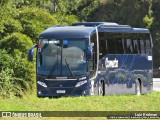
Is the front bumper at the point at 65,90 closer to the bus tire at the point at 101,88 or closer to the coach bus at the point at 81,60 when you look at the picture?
the coach bus at the point at 81,60

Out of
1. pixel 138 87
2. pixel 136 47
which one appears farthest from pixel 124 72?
pixel 138 87

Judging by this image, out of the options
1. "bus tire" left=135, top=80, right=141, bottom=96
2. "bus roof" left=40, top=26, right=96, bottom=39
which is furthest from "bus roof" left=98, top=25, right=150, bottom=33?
"bus tire" left=135, top=80, right=141, bottom=96

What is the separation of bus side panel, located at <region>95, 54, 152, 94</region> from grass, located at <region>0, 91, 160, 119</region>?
437 centimetres

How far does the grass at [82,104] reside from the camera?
14.4 meters

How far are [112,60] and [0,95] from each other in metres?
5.49

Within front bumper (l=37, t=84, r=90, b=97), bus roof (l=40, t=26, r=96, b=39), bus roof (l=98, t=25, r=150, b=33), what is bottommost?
front bumper (l=37, t=84, r=90, b=97)

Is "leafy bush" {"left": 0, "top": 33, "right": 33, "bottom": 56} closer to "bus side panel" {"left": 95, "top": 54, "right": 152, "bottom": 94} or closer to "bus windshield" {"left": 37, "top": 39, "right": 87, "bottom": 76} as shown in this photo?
"bus windshield" {"left": 37, "top": 39, "right": 87, "bottom": 76}

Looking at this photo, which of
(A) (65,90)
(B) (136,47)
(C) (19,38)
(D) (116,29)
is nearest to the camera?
(A) (65,90)

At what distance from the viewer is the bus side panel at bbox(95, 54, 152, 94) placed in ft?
78.0

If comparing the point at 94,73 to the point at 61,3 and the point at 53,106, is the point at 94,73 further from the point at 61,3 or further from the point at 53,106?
the point at 61,3

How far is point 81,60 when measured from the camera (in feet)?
71.8

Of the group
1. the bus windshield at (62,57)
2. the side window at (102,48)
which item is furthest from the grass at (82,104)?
the side window at (102,48)

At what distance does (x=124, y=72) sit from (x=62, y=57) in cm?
438

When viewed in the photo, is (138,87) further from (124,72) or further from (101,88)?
(101,88)
